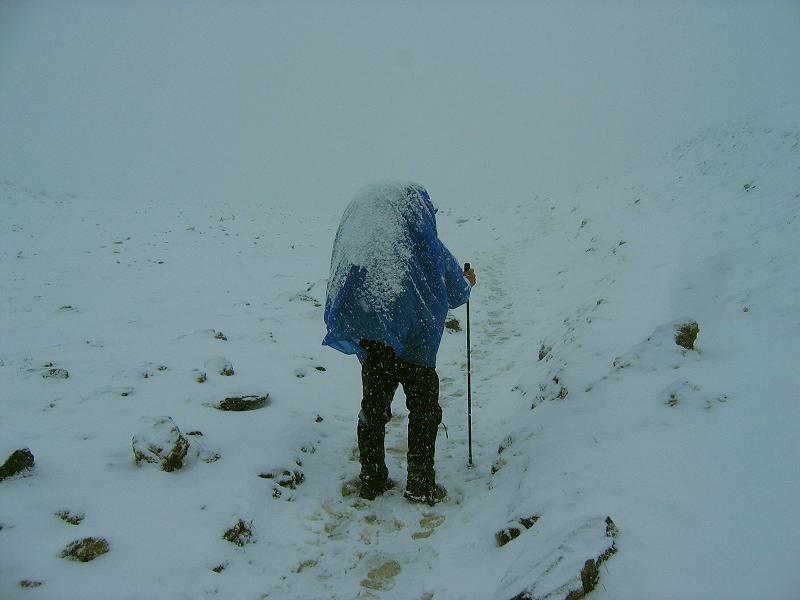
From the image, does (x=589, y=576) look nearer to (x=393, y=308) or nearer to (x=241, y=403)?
(x=393, y=308)

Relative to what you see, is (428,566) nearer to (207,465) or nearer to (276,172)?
(207,465)

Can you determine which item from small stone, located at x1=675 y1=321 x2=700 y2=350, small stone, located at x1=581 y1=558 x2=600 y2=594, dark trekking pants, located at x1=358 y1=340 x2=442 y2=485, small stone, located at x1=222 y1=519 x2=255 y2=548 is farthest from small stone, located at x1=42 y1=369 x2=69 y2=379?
small stone, located at x1=675 y1=321 x2=700 y2=350

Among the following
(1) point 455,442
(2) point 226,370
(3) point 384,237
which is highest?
(3) point 384,237

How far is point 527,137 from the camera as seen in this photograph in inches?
6703

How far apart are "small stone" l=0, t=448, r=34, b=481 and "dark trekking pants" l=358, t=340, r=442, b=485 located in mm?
2587

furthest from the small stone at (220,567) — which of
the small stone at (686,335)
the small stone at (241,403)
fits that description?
the small stone at (686,335)

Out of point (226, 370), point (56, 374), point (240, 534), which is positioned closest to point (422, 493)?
point (240, 534)

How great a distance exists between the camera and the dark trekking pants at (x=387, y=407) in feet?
14.1

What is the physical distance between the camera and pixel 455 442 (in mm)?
5355

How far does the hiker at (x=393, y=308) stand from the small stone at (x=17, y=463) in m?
2.45

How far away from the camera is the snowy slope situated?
9.27 ft

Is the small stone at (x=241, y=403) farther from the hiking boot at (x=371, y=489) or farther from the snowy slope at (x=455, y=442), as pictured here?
the hiking boot at (x=371, y=489)

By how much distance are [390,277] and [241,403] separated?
7.97 ft

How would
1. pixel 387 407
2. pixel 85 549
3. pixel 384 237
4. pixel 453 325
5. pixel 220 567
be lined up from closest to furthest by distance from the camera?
pixel 85 549 → pixel 220 567 → pixel 384 237 → pixel 387 407 → pixel 453 325
